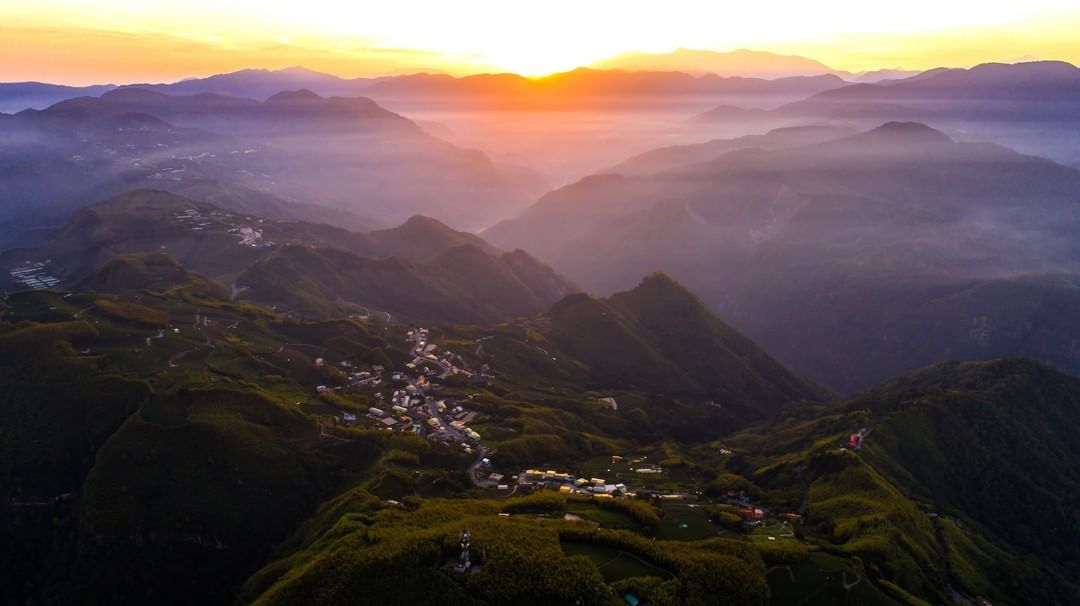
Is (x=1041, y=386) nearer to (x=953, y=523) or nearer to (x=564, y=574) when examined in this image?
(x=953, y=523)

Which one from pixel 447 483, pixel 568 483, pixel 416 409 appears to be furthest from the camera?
pixel 416 409

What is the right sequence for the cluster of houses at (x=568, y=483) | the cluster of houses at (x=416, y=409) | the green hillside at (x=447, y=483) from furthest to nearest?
the cluster of houses at (x=416, y=409), the cluster of houses at (x=568, y=483), the green hillside at (x=447, y=483)

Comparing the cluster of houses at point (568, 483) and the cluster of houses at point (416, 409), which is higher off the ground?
the cluster of houses at point (416, 409)

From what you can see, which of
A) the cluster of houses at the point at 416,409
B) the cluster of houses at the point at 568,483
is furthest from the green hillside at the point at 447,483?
the cluster of houses at the point at 568,483

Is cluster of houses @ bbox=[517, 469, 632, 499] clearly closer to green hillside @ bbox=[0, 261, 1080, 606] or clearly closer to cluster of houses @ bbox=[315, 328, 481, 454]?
green hillside @ bbox=[0, 261, 1080, 606]

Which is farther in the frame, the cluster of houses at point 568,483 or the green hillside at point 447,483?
the cluster of houses at point 568,483

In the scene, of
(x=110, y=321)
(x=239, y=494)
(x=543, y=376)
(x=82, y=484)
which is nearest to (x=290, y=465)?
(x=239, y=494)

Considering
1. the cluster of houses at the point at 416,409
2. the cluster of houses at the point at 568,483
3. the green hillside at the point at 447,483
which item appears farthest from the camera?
the cluster of houses at the point at 416,409

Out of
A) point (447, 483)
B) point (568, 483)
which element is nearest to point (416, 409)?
point (447, 483)

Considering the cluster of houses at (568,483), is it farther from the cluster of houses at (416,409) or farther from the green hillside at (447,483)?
the cluster of houses at (416,409)

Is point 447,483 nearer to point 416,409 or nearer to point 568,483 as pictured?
point 568,483

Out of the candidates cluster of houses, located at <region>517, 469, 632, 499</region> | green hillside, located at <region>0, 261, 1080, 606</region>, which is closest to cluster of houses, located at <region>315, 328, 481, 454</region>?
green hillside, located at <region>0, 261, 1080, 606</region>
